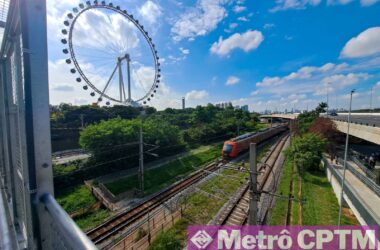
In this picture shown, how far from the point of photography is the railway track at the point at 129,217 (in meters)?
12.2

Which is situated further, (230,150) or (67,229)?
(230,150)

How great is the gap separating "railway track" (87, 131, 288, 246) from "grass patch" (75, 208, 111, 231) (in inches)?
30.3

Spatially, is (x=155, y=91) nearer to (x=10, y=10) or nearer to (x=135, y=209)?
(x=135, y=209)

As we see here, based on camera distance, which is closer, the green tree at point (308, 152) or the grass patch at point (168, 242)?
the grass patch at point (168, 242)

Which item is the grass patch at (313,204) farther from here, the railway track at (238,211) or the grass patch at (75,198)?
the grass patch at (75,198)

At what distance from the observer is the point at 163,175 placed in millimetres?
22703

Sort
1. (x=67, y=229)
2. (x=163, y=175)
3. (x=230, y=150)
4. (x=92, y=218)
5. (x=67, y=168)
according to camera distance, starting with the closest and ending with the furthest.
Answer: (x=67, y=229), (x=92, y=218), (x=67, y=168), (x=163, y=175), (x=230, y=150)

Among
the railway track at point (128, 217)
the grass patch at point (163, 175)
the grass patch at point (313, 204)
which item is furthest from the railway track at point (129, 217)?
the grass patch at point (313, 204)

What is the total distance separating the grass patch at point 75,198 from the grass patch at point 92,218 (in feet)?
4.16

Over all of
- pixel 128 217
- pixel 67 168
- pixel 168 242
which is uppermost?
pixel 67 168

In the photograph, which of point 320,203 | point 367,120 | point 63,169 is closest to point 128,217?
point 63,169

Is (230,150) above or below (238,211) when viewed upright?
above

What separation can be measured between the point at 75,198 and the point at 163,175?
8759 mm

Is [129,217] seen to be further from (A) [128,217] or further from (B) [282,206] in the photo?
(B) [282,206]
